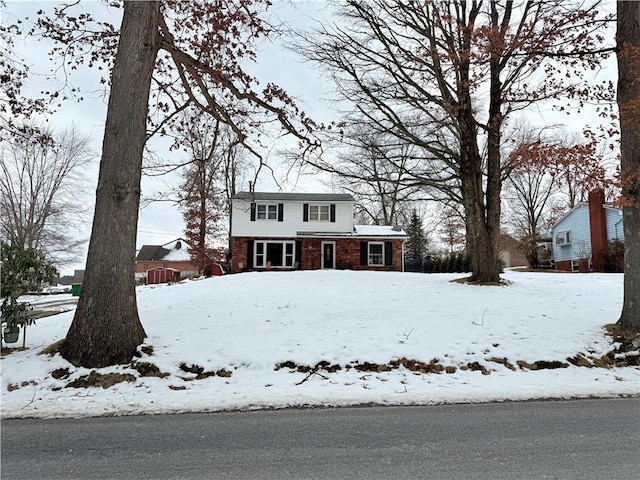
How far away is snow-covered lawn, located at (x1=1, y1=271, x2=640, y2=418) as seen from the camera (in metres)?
4.68

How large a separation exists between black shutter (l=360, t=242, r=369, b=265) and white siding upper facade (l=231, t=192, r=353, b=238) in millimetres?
1136

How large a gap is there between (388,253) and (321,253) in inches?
153

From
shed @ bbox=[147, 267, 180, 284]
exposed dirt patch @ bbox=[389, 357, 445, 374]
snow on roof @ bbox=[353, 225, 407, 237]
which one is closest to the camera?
exposed dirt patch @ bbox=[389, 357, 445, 374]

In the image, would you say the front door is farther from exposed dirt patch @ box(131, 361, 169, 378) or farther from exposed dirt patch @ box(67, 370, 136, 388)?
exposed dirt patch @ box(67, 370, 136, 388)

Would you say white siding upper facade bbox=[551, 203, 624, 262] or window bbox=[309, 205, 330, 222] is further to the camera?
window bbox=[309, 205, 330, 222]

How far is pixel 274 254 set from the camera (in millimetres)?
24109

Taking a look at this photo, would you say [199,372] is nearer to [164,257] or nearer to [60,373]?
[60,373]

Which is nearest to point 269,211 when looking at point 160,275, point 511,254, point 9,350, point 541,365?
point 160,275

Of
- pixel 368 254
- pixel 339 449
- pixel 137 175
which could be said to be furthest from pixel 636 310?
pixel 368 254

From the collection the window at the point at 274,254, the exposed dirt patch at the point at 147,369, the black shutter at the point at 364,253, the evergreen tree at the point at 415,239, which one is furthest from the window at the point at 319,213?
the exposed dirt patch at the point at 147,369

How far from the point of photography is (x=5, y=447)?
3.35 metres

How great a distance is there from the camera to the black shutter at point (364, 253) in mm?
24000

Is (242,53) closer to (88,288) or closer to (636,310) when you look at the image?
(88,288)

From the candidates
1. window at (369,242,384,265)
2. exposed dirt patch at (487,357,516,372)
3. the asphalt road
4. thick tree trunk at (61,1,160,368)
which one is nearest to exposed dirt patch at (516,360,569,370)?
exposed dirt patch at (487,357,516,372)
